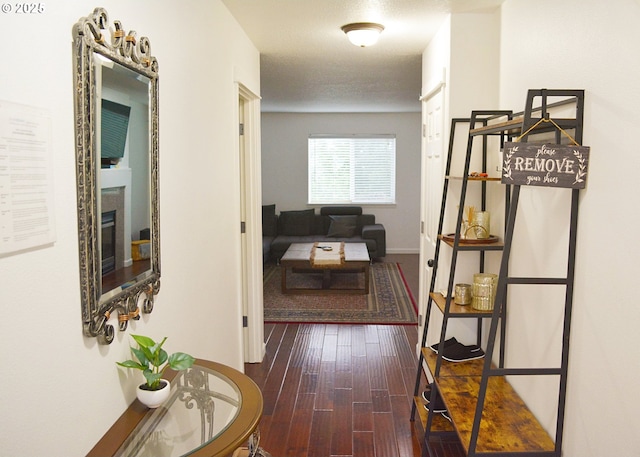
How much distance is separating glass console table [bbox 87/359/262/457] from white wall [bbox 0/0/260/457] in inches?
2.6

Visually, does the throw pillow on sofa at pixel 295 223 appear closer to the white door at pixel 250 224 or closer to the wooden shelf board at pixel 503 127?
the white door at pixel 250 224

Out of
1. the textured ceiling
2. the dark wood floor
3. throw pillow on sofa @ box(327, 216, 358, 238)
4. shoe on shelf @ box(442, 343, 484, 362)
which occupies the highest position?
the textured ceiling

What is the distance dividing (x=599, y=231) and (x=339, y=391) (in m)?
2.40

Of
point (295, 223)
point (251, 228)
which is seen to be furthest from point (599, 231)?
point (295, 223)

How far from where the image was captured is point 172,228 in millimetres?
2145

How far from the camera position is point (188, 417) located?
1.63m

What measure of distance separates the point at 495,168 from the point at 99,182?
228 cm

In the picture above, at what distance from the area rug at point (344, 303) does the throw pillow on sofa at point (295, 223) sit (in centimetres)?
142

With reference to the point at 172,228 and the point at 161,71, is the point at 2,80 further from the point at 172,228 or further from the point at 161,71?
the point at 172,228

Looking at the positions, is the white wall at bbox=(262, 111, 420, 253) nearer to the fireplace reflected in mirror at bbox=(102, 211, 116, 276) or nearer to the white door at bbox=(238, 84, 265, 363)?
the white door at bbox=(238, 84, 265, 363)

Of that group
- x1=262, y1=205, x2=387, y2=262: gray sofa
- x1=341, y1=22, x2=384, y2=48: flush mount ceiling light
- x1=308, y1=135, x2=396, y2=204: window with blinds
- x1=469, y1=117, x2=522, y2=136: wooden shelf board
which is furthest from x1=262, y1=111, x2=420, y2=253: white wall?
x1=469, y1=117, x2=522, y2=136: wooden shelf board

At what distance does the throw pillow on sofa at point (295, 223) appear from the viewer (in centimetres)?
891

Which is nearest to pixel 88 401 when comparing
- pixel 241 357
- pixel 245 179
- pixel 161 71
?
pixel 161 71

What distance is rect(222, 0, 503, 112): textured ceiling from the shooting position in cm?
295
